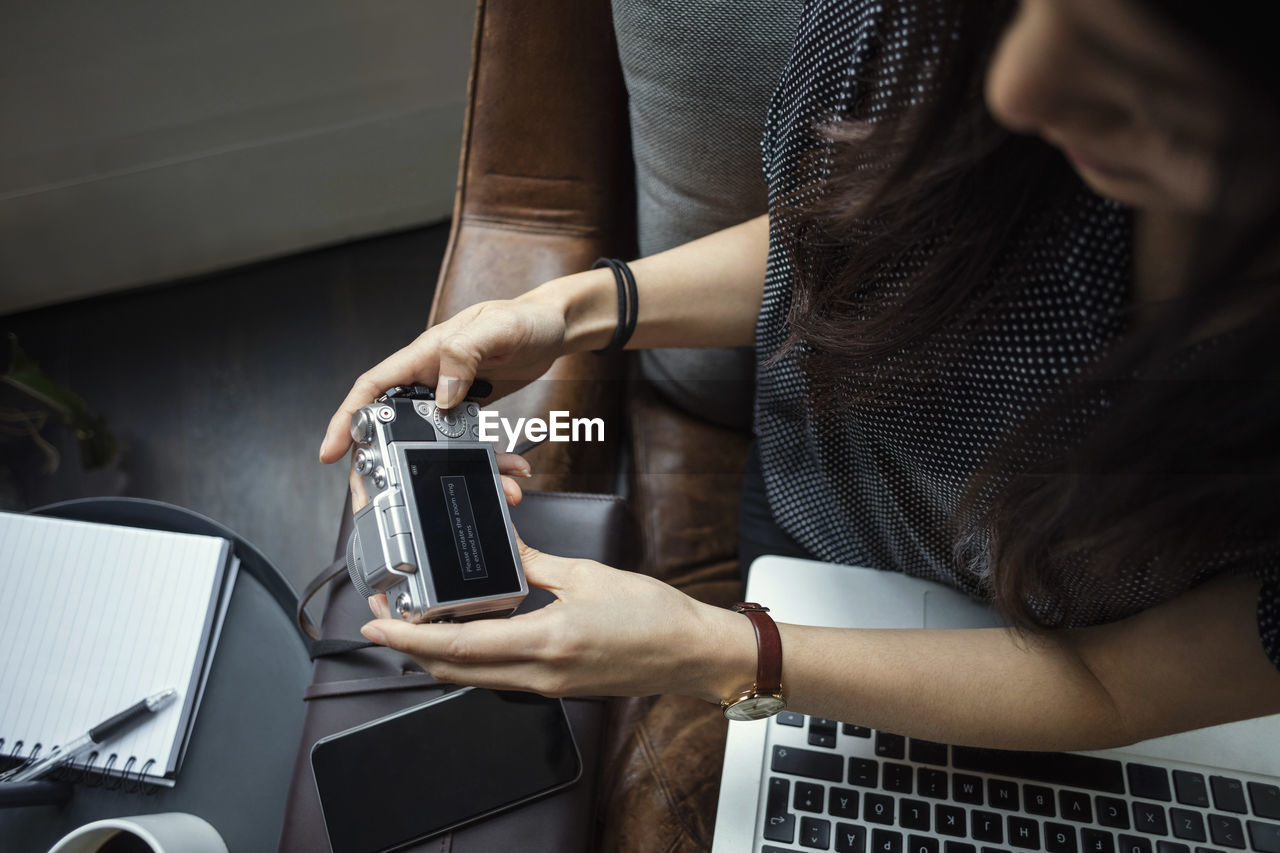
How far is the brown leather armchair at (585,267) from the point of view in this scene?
2.72 ft

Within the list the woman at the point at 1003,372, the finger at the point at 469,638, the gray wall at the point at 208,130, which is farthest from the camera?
the gray wall at the point at 208,130

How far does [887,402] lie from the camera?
64 cm

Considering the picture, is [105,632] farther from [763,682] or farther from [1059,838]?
[1059,838]

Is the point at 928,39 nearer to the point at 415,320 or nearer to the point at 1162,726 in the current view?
the point at 1162,726

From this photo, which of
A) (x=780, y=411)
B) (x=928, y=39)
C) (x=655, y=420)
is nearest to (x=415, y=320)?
(x=655, y=420)

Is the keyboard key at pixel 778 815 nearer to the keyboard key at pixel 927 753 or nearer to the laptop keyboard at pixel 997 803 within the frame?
the laptop keyboard at pixel 997 803

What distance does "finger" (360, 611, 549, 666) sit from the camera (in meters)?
0.55

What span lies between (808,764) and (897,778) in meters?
0.08

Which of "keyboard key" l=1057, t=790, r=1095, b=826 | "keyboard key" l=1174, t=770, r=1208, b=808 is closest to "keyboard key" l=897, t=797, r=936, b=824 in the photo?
"keyboard key" l=1057, t=790, r=1095, b=826

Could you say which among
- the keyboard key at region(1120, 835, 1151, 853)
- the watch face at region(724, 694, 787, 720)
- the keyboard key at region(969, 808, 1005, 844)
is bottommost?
the keyboard key at region(1120, 835, 1151, 853)

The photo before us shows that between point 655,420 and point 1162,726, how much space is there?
25.6 inches

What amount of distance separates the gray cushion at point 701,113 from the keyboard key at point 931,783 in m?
0.48

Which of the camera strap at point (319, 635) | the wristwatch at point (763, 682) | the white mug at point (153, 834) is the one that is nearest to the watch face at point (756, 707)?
the wristwatch at point (763, 682)

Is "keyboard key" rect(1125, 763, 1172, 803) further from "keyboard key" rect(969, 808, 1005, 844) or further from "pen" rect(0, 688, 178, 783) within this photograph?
"pen" rect(0, 688, 178, 783)
